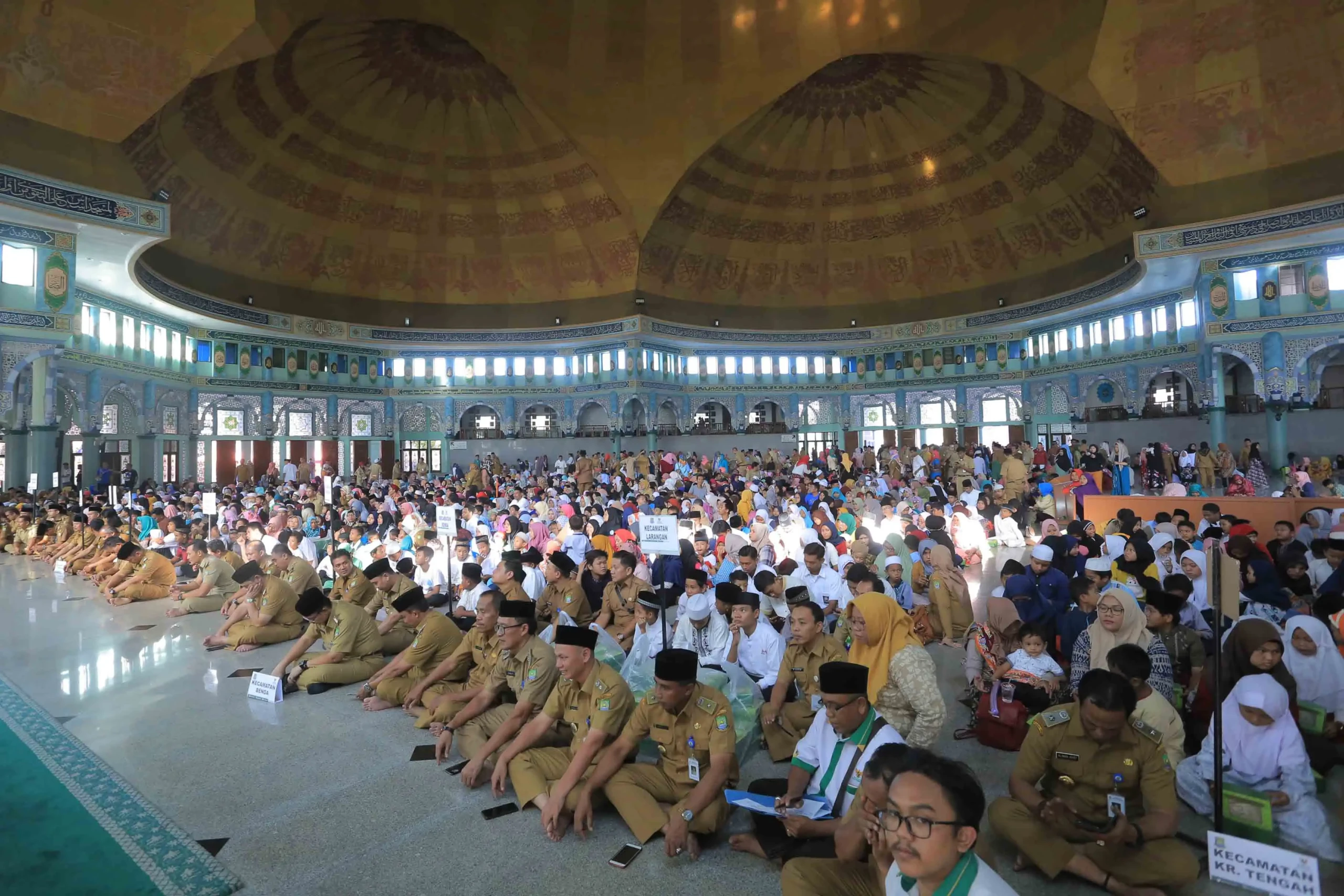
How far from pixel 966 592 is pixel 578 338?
77.4 feet

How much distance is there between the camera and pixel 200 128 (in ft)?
65.2

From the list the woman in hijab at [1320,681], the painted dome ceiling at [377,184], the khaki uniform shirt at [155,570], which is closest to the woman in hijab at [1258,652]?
the woman in hijab at [1320,681]

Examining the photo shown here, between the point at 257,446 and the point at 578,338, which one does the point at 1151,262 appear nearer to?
the point at 578,338

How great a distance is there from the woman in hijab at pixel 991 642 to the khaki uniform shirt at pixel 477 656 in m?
3.27

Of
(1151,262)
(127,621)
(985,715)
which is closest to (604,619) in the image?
(985,715)

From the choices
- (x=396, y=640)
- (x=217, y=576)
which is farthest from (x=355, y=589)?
(x=217, y=576)

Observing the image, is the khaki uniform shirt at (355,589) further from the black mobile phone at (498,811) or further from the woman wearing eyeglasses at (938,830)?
the woman wearing eyeglasses at (938,830)

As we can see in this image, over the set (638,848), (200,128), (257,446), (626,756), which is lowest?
(638,848)

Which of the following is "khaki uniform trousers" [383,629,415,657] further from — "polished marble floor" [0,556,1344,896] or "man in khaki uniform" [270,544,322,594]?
"man in khaki uniform" [270,544,322,594]

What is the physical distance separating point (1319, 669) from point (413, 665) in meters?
5.72

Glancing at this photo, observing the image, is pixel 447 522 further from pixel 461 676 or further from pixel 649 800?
pixel 649 800

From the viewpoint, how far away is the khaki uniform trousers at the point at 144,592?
8.81m

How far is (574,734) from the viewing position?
3670 millimetres

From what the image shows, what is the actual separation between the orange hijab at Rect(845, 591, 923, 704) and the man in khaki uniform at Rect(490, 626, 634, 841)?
131 cm
